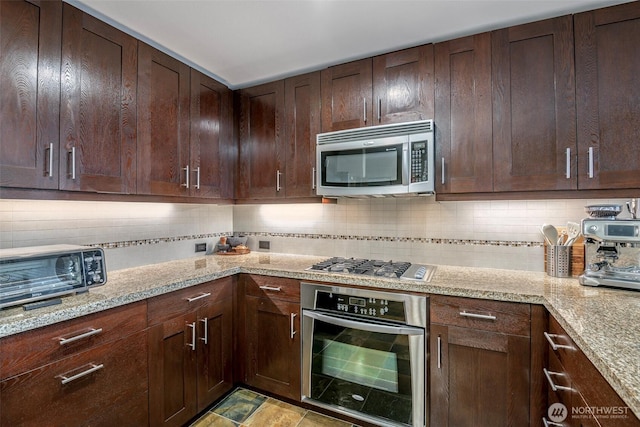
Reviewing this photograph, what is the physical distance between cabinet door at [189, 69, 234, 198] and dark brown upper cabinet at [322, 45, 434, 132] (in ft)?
2.74

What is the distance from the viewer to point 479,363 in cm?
150

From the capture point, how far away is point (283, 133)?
7.63ft

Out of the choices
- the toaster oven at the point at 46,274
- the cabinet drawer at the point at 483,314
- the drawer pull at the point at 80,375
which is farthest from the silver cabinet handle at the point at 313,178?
the drawer pull at the point at 80,375

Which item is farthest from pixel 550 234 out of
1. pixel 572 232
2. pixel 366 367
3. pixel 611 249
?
pixel 366 367

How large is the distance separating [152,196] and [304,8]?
1413 millimetres

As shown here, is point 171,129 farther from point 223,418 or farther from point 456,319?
point 456,319

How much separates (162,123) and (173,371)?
4.89 feet

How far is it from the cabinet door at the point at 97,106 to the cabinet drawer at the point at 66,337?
25.8 inches

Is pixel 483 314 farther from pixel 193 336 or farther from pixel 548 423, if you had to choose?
pixel 193 336

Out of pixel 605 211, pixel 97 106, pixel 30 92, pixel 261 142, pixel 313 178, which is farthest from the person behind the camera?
pixel 261 142

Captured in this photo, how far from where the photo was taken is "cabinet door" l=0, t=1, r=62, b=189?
1257 millimetres

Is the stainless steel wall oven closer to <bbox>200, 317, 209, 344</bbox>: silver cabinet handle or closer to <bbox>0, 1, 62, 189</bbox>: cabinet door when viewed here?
<bbox>200, 317, 209, 344</bbox>: silver cabinet handle

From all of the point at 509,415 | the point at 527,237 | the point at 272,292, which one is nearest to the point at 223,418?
the point at 272,292

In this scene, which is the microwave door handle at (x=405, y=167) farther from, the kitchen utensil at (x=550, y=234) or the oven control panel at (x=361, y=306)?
the kitchen utensil at (x=550, y=234)
